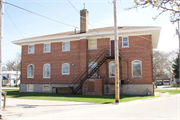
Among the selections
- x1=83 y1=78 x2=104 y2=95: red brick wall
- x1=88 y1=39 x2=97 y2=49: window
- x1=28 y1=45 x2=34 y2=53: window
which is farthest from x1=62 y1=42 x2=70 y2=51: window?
x1=83 y1=78 x2=104 y2=95: red brick wall

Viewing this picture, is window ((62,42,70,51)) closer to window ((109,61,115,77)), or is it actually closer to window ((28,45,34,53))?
window ((28,45,34,53))

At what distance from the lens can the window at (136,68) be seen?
2422cm

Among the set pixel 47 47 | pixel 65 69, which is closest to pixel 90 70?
pixel 65 69

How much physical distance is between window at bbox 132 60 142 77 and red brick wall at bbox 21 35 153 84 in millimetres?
372

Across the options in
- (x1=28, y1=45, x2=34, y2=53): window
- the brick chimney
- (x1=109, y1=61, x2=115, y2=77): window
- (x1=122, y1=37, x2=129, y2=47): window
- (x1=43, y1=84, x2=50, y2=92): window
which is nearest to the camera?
(x1=122, y1=37, x2=129, y2=47): window

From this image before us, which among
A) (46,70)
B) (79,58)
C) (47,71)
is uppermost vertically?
(79,58)

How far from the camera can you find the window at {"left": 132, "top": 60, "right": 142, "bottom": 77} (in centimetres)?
2422

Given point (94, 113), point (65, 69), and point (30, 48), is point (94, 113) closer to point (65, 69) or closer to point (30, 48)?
point (65, 69)

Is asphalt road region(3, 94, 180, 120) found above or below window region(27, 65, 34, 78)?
below

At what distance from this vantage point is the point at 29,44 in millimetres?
30703

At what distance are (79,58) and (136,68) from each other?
24.9 ft

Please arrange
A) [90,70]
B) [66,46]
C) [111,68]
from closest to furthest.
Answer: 1. [111,68]
2. [90,70]
3. [66,46]

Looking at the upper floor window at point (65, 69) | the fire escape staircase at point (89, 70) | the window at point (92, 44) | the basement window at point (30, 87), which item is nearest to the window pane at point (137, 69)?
the fire escape staircase at point (89, 70)

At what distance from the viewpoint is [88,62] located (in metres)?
26.6
